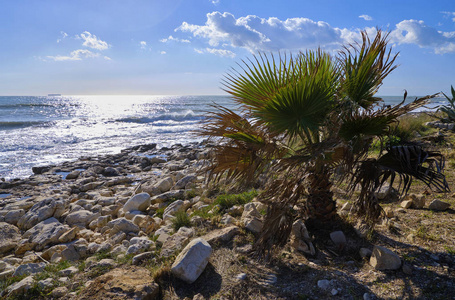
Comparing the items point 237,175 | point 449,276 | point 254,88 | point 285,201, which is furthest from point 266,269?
point 254,88

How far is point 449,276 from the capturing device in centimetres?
306

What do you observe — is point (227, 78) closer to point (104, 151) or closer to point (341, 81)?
point (341, 81)

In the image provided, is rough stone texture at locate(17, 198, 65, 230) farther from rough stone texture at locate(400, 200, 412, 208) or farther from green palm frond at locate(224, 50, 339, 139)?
rough stone texture at locate(400, 200, 412, 208)

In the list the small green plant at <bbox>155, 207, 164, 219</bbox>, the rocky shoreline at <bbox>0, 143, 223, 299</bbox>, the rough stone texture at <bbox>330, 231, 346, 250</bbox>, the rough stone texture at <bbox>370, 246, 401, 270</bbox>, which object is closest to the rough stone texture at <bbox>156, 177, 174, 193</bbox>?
the rocky shoreline at <bbox>0, 143, 223, 299</bbox>

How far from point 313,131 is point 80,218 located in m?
5.80

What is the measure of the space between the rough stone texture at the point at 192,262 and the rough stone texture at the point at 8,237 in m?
4.06

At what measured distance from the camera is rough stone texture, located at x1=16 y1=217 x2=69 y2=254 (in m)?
5.49

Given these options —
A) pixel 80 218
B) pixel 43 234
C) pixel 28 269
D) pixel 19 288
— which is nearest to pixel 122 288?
pixel 19 288

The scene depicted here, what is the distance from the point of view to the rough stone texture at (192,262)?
10.8 ft

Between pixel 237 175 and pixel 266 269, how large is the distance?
1.14 metres

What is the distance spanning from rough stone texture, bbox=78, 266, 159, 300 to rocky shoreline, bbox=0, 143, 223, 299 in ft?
0.04

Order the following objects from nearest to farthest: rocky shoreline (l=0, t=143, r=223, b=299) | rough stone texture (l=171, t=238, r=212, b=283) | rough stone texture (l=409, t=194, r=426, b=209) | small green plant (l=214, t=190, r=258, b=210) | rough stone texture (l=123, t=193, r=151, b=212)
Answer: rough stone texture (l=171, t=238, r=212, b=283)
rocky shoreline (l=0, t=143, r=223, b=299)
rough stone texture (l=409, t=194, r=426, b=209)
small green plant (l=214, t=190, r=258, b=210)
rough stone texture (l=123, t=193, r=151, b=212)

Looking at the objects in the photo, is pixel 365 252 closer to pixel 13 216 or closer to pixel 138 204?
pixel 138 204

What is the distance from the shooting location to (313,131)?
129 inches
